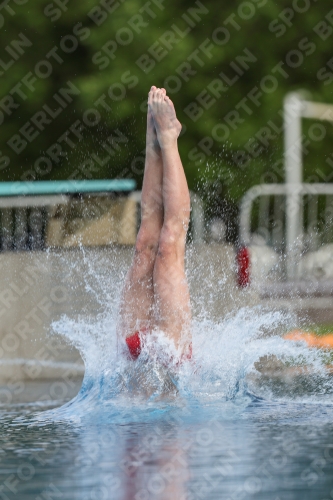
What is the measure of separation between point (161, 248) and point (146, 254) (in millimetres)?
192

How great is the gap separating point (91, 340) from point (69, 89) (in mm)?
6531

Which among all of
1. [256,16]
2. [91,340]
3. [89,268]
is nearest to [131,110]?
[256,16]

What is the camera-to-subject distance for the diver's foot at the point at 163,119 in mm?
7902

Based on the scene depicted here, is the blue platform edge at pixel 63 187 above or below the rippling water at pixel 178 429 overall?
above

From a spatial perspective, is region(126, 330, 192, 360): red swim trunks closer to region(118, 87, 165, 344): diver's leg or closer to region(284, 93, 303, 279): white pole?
region(118, 87, 165, 344): diver's leg

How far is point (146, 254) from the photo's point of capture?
318 inches

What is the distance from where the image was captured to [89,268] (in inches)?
434

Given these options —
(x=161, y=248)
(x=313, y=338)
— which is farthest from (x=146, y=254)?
(x=313, y=338)

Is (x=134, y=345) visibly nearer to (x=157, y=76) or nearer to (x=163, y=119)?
(x=163, y=119)

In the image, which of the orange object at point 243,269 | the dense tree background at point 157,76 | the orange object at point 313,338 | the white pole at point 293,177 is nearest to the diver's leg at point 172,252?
the orange object at point 243,269

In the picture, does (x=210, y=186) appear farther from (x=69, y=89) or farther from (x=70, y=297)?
(x=70, y=297)

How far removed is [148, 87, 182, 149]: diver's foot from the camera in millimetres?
7902

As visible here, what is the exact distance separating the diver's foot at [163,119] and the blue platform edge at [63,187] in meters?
4.11

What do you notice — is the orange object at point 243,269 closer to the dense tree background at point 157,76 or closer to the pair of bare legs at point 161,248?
the dense tree background at point 157,76
